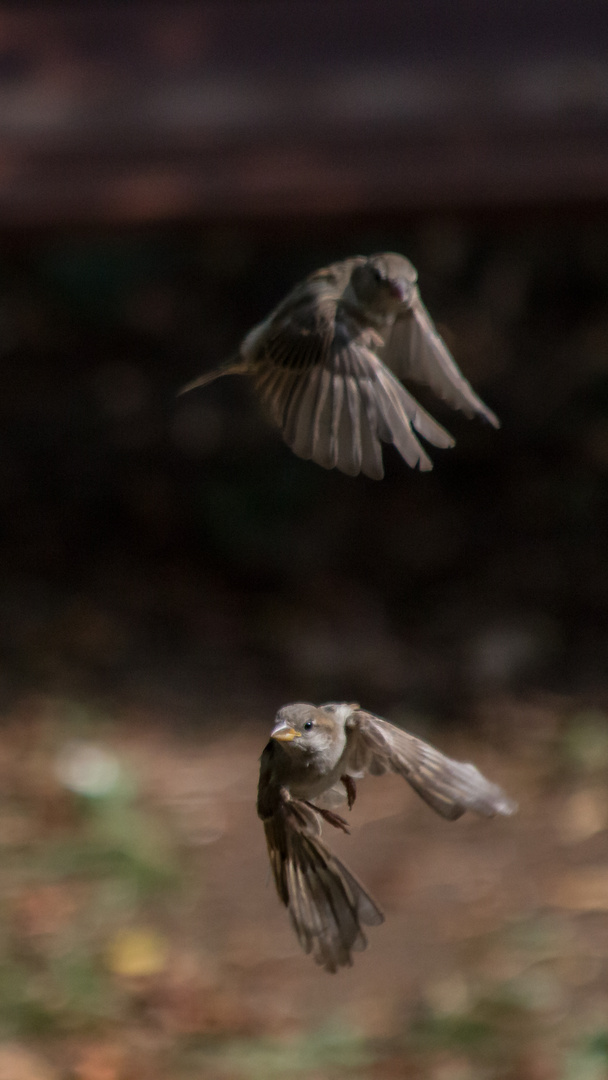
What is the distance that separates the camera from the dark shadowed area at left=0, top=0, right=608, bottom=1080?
304 cm

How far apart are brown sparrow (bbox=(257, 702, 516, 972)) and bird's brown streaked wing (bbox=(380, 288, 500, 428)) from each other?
31cm

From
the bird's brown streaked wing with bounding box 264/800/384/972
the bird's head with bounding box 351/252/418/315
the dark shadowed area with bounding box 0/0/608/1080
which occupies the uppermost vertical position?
the dark shadowed area with bounding box 0/0/608/1080

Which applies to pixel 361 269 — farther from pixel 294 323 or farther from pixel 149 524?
pixel 149 524

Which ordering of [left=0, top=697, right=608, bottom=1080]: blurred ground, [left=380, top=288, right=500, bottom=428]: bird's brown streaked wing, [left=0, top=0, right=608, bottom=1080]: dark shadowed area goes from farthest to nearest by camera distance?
[left=0, top=0, right=608, bottom=1080]: dark shadowed area
[left=0, top=697, right=608, bottom=1080]: blurred ground
[left=380, top=288, right=500, bottom=428]: bird's brown streaked wing

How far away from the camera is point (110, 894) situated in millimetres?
3422

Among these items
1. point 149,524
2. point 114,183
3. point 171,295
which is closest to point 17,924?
point 114,183

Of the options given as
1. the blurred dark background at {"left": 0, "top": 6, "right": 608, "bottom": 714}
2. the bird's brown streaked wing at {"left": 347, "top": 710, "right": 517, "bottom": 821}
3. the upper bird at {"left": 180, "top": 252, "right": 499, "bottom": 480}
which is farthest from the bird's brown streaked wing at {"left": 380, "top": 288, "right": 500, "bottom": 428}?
the blurred dark background at {"left": 0, "top": 6, "right": 608, "bottom": 714}

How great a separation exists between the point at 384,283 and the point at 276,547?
4003mm

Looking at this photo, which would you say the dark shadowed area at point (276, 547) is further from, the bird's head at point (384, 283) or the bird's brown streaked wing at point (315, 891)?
the bird's head at point (384, 283)

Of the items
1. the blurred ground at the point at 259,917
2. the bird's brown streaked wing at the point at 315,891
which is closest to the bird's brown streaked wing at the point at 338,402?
the bird's brown streaked wing at the point at 315,891

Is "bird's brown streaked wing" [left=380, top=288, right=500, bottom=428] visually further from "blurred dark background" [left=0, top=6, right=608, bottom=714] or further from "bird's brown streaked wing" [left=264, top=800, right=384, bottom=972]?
"blurred dark background" [left=0, top=6, right=608, bottom=714]

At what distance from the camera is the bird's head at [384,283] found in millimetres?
1226

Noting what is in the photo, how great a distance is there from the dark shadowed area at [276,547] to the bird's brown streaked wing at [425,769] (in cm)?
161

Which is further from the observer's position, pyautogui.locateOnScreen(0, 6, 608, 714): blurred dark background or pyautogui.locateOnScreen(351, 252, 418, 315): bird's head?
pyautogui.locateOnScreen(0, 6, 608, 714): blurred dark background
